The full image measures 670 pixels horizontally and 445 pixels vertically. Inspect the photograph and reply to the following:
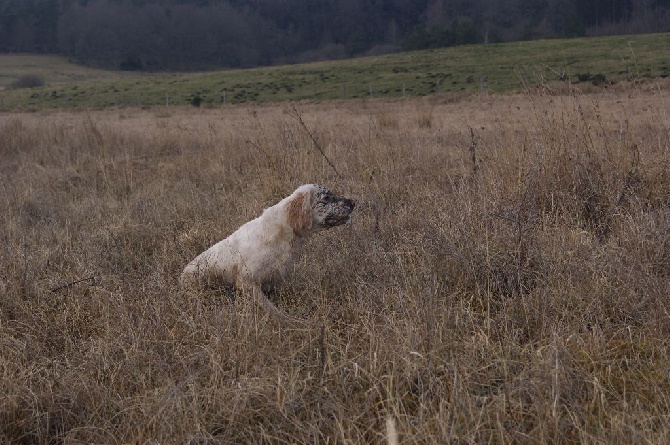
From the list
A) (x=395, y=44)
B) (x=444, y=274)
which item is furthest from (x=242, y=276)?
(x=395, y=44)

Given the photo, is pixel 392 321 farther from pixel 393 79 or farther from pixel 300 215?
pixel 393 79

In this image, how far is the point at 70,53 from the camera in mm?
109188

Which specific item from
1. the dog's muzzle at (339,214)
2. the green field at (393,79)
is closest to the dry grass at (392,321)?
the dog's muzzle at (339,214)

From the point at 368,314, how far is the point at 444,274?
75cm

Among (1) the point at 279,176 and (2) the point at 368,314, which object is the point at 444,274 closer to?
(2) the point at 368,314

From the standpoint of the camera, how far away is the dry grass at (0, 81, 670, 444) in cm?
282

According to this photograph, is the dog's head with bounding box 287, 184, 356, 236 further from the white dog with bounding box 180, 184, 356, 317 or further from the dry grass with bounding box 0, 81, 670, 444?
the dry grass with bounding box 0, 81, 670, 444

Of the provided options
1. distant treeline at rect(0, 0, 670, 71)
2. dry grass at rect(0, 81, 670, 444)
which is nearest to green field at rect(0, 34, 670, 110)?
dry grass at rect(0, 81, 670, 444)

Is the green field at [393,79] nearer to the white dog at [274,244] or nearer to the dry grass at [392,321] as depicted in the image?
the dry grass at [392,321]

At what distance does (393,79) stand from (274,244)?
3577 centimetres

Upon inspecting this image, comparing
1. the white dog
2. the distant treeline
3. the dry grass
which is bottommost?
the dry grass

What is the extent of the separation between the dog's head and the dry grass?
0.32 m

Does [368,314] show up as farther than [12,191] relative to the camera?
No

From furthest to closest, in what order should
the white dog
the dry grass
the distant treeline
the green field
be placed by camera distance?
1. the distant treeline
2. the green field
3. the white dog
4. the dry grass
